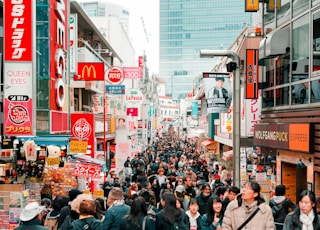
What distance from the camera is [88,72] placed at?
22.8 metres

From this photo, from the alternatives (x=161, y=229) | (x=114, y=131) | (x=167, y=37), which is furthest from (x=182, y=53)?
(x=161, y=229)

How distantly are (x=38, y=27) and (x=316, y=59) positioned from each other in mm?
8993

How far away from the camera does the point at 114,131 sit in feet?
107

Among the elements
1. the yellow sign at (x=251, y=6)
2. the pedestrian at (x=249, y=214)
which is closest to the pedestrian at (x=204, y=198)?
the pedestrian at (x=249, y=214)

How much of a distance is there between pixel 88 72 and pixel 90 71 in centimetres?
10

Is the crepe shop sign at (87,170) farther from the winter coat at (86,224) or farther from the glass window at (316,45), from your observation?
the winter coat at (86,224)

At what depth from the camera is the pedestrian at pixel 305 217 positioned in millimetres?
6305

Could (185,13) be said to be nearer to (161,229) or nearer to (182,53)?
(182,53)

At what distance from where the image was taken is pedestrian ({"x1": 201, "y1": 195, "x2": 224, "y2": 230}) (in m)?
7.92

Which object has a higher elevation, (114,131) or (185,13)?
(185,13)

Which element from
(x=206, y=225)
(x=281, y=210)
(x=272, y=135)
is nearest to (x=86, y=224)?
(x=206, y=225)

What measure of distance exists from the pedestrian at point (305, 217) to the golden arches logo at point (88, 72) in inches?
675

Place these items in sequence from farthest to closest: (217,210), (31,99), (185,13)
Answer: (185,13) < (31,99) < (217,210)

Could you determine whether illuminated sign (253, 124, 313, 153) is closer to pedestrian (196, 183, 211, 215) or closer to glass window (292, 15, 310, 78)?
glass window (292, 15, 310, 78)
